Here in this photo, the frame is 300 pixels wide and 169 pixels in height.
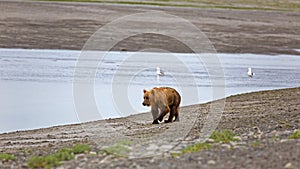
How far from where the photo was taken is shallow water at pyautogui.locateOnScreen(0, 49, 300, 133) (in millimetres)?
18844

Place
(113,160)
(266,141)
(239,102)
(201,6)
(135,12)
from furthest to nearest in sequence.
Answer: (201,6) < (135,12) < (239,102) < (266,141) < (113,160)

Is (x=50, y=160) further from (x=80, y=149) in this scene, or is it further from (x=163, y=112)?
(x=163, y=112)

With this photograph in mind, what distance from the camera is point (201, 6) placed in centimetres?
5897

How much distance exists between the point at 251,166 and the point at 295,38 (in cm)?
3504

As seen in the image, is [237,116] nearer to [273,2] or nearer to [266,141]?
[266,141]

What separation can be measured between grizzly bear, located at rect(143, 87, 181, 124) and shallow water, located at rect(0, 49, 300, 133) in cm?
302

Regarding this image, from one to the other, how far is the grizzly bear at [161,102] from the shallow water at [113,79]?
9.90 ft

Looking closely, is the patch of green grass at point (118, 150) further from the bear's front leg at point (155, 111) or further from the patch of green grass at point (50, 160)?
the bear's front leg at point (155, 111)

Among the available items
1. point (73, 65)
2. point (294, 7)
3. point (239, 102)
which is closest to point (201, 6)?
point (294, 7)

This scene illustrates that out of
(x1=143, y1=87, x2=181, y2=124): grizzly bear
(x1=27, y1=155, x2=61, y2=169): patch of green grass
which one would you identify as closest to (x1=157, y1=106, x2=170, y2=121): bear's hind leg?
(x1=143, y1=87, x2=181, y2=124): grizzly bear

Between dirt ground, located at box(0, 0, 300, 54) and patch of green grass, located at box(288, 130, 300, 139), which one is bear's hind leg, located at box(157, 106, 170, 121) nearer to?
patch of green grass, located at box(288, 130, 300, 139)

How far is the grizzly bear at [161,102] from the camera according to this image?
14.9 m

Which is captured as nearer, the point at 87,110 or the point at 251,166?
the point at 251,166

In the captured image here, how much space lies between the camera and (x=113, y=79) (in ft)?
80.8
